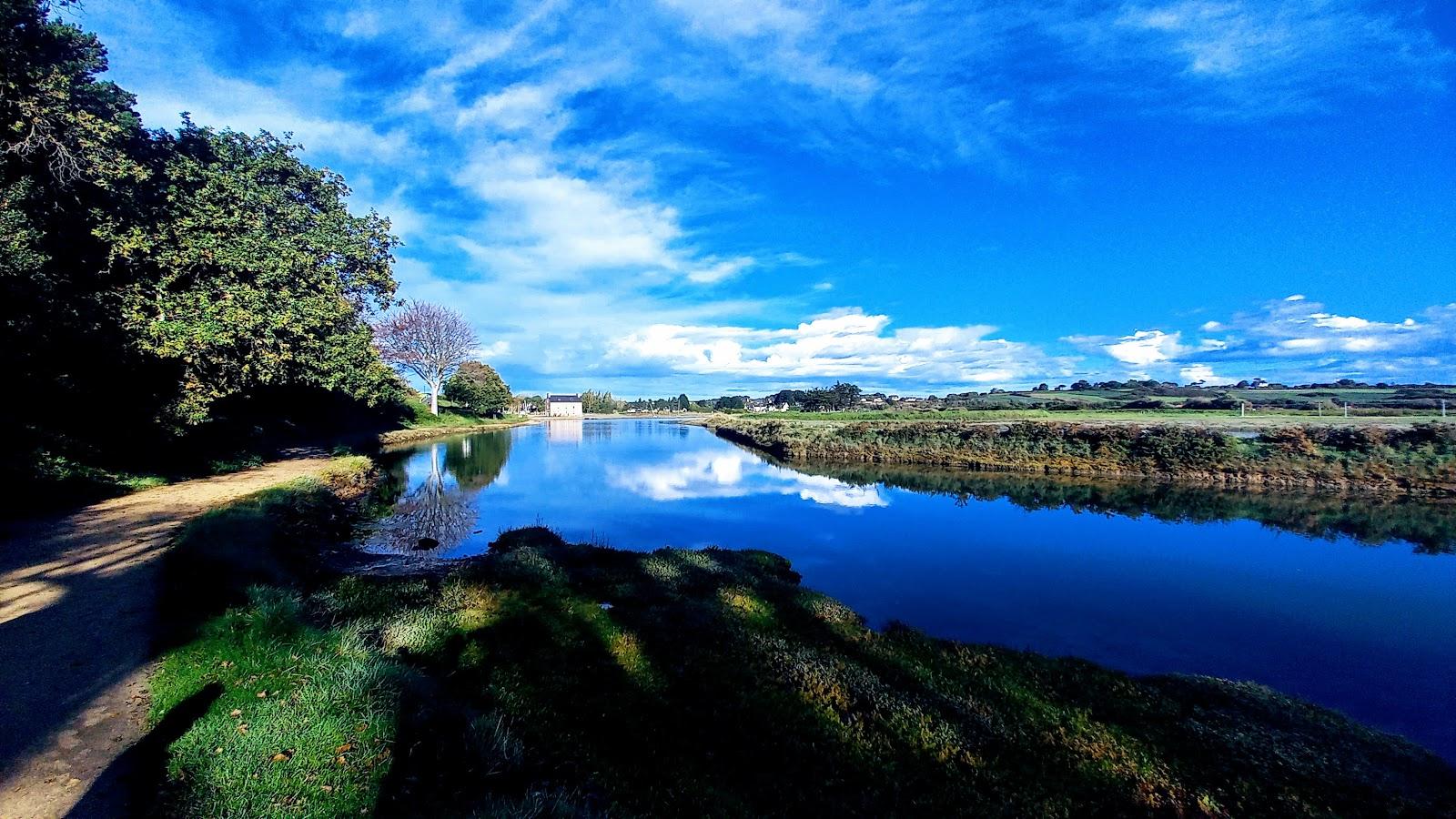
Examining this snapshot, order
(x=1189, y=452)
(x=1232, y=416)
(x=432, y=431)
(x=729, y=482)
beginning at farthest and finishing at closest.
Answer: (x=432, y=431)
(x=1232, y=416)
(x=729, y=482)
(x=1189, y=452)

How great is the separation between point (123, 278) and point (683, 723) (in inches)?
831

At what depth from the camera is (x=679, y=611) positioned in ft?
30.1

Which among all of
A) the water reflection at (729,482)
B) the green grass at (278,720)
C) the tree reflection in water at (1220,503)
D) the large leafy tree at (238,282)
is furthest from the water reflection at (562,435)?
the green grass at (278,720)

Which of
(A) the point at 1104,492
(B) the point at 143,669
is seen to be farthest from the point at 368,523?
(A) the point at 1104,492

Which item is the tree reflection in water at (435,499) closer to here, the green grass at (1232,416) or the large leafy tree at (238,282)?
the large leafy tree at (238,282)

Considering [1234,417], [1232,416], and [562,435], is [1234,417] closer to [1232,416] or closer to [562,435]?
[1232,416]

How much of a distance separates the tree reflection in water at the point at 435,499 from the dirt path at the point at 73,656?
17.4 feet

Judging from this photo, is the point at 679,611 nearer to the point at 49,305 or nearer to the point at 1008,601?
the point at 1008,601

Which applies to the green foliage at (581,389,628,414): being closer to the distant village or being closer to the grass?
the distant village

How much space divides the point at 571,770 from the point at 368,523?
Result: 1713cm

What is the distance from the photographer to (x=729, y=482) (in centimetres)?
3222

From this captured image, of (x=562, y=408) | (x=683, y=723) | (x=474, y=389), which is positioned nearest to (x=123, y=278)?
(x=683, y=723)

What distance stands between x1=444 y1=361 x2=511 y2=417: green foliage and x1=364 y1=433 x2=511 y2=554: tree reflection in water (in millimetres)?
39027

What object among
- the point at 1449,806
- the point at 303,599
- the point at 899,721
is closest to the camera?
the point at 1449,806
